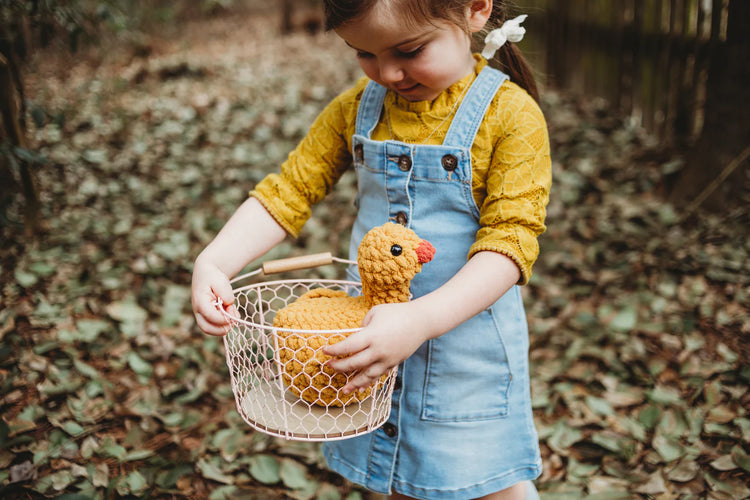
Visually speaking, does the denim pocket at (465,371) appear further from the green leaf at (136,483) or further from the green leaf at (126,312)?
the green leaf at (126,312)

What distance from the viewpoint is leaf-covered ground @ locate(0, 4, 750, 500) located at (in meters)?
2.03

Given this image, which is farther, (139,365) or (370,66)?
(139,365)

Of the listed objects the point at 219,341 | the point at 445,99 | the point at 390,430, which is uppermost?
the point at 445,99

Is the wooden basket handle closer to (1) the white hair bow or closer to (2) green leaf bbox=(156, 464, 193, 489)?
(1) the white hair bow

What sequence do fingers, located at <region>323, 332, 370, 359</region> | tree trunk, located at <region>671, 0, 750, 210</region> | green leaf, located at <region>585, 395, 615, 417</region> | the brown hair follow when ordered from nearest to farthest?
fingers, located at <region>323, 332, 370, 359</region>, the brown hair, green leaf, located at <region>585, 395, 615, 417</region>, tree trunk, located at <region>671, 0, 750, 210</region>

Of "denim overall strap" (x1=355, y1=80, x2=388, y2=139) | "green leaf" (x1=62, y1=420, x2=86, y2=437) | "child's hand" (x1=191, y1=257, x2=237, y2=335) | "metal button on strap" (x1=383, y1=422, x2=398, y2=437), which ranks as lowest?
"green leaf" (x1=62, y1=420, x2=86, y2=437)

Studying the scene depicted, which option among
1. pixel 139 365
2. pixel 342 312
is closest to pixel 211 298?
pixel 342 312

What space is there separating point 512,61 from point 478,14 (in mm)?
226

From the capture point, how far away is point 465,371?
1413 millimetres

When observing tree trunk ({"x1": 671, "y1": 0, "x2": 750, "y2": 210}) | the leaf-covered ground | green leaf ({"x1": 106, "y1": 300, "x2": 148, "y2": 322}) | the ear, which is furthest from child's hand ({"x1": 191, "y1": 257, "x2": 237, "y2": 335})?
tree trunk ({"x1": 671, "y1": 0, "x2": 750, "y2": 210})

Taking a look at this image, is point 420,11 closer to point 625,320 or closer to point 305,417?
point 305,417

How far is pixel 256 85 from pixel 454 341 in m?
4.87

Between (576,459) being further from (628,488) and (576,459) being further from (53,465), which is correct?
(53,465)

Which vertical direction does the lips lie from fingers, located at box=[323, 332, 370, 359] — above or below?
above
